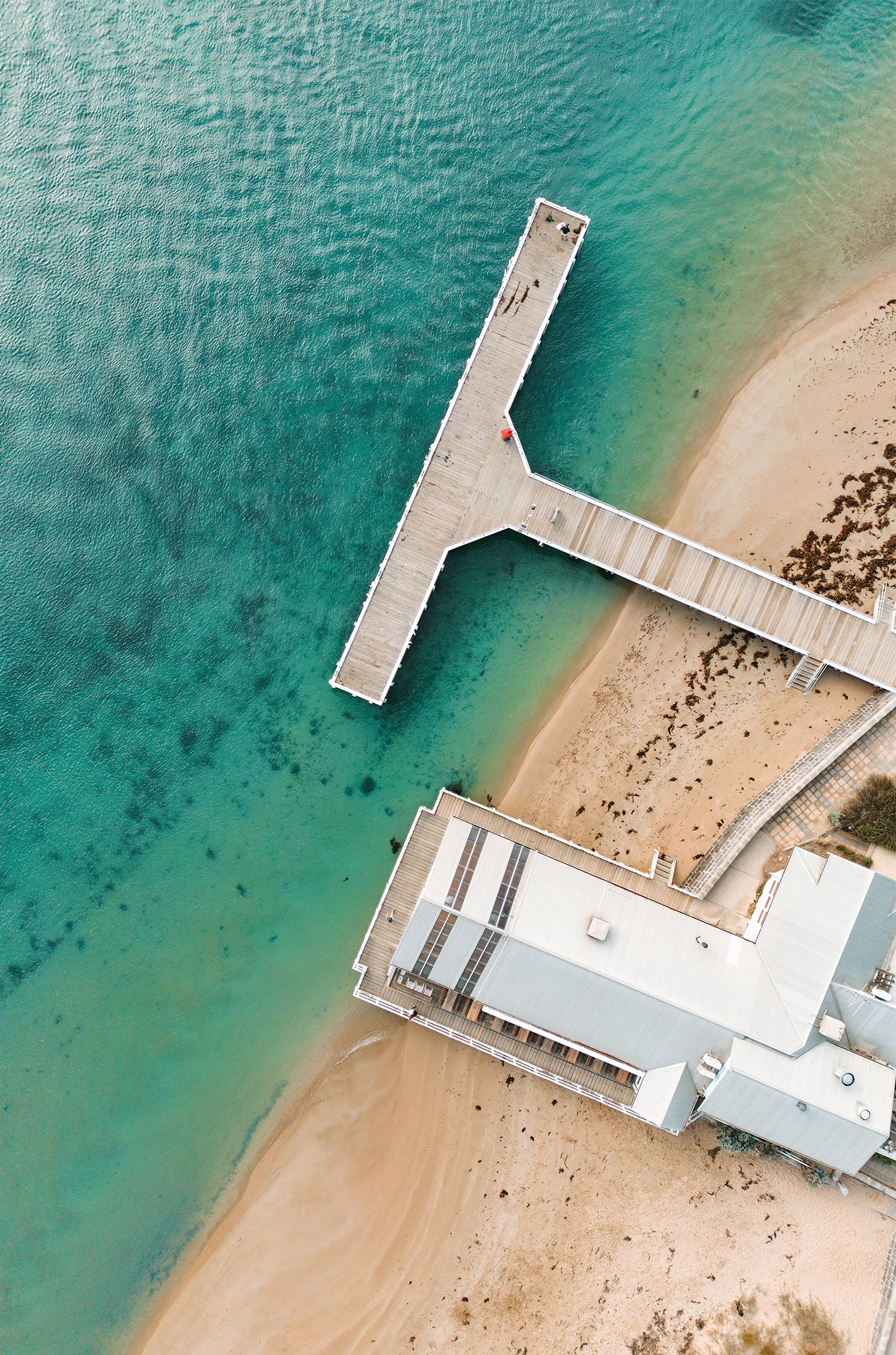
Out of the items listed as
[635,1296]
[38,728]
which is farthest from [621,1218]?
[38,728]

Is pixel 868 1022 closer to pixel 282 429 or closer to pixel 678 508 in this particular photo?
pixel 678 508

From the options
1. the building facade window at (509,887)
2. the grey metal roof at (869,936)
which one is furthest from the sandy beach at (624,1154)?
the grey metal roof at (869,936)

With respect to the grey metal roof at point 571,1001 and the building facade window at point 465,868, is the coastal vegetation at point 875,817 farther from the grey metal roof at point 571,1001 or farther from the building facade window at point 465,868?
the building facade window at point 465,868

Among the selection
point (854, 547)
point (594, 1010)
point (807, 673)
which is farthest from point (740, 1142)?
point (854, 547)

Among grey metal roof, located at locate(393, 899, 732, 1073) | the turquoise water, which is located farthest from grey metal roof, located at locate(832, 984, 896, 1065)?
the turquoise water

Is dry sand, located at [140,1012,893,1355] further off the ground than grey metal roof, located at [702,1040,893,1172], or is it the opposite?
grey metal roof, located at [702,1040,893,1172]

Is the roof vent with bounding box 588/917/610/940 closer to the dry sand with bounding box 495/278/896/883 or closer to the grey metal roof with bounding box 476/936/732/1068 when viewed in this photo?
the grey metal roof with bounding box 476/936/732/1068
